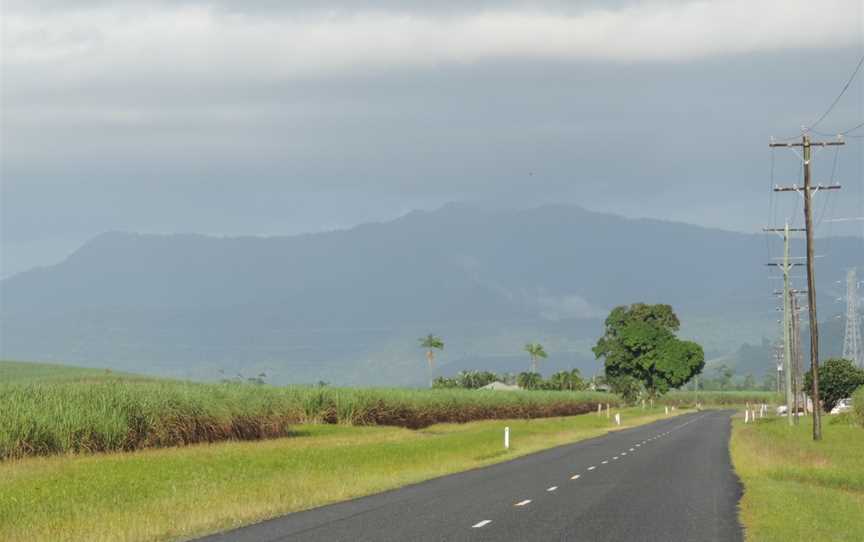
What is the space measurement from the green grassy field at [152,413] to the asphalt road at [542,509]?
13.8m

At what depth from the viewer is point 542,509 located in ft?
88.5

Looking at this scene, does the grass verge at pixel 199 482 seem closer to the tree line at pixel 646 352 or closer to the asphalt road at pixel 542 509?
the asphalt road at pixel 542 509

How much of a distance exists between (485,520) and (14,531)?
28.0 feet

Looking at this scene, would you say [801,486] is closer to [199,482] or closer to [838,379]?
[199,482]

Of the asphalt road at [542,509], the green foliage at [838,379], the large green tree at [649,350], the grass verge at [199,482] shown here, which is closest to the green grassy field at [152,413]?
the grass verge at [199,482]

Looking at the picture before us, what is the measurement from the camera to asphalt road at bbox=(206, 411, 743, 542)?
73.0 ft

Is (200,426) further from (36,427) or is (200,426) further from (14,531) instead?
(14,531)

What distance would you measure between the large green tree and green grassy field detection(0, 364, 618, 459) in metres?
102

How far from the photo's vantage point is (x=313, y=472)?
37969 mm

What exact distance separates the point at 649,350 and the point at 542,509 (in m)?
158

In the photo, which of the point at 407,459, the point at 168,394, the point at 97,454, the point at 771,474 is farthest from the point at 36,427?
the point at 771,474

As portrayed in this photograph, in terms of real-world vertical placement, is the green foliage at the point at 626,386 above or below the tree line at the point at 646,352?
below

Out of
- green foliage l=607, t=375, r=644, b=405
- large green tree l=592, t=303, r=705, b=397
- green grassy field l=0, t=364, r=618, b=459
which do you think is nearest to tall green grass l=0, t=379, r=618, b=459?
green grassy field l=0, t=364, r=618, b=459

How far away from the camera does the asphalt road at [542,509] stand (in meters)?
22.3
